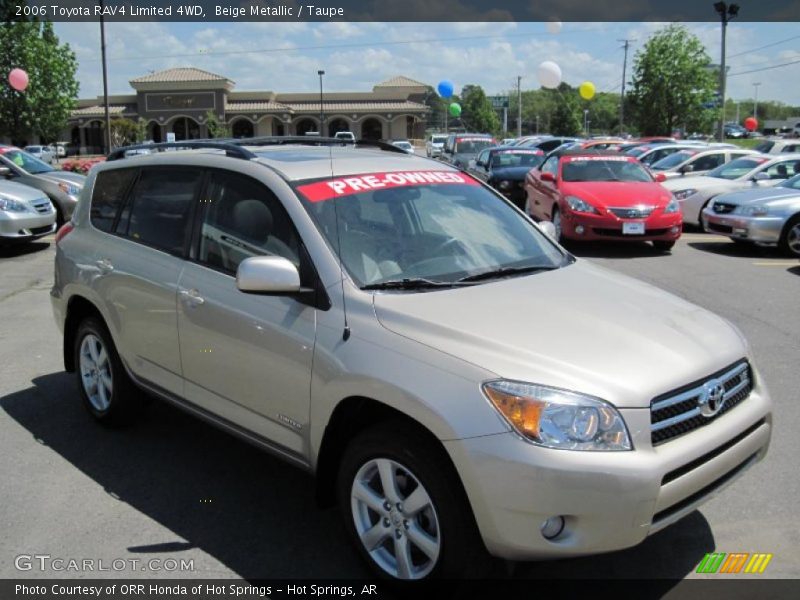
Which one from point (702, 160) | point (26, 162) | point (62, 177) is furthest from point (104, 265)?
point (702, 160)

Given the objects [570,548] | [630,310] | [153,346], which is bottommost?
[570,548]

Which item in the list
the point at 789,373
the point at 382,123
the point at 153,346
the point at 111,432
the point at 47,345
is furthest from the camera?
the point at 382,123

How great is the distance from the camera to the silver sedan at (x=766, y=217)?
1112 centimetres

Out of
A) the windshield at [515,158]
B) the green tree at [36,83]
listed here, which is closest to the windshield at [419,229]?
the windshield at [515,158]

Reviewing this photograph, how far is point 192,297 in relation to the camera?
3.90 m

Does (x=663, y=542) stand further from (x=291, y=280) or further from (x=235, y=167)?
(x=235, y=167)

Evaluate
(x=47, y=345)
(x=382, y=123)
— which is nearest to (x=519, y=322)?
(x=47, y=345)

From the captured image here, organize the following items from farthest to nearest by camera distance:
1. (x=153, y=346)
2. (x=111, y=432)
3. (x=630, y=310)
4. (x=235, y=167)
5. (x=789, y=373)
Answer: (x=789, y=373) < (x=111, y=432) < (x=153, y=346) < (x=235, y=167) < (x=630, y=310)

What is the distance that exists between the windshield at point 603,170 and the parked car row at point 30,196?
768 centimetres

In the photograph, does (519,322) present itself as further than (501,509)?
Yes

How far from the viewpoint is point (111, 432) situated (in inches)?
192

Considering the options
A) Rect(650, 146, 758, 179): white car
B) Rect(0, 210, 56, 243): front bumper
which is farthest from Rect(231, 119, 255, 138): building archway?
Rect(0, 210, 56, 243): front bumper

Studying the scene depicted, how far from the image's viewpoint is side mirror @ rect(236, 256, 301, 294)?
323 cm

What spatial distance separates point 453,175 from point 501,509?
2.29 m
